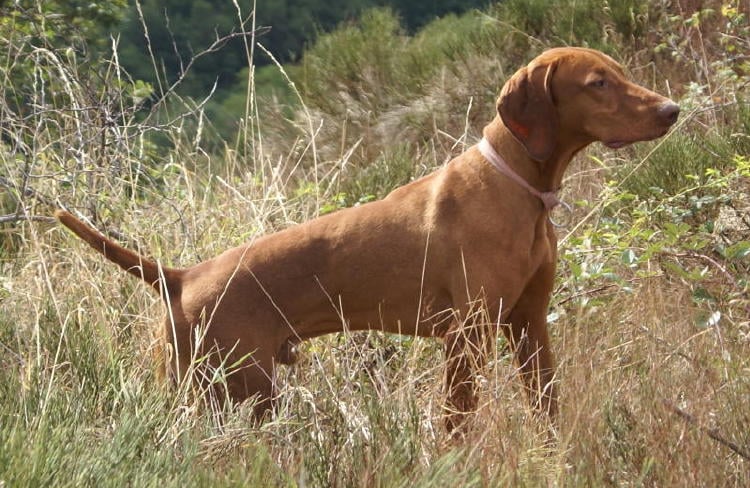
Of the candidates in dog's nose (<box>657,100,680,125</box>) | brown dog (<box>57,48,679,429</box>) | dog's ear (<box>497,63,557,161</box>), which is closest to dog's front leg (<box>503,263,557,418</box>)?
brown dog (<box>57,48,679,429</box>)

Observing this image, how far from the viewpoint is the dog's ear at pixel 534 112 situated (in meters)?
4.19

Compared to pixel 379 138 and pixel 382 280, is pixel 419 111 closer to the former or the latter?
pixel 379 138

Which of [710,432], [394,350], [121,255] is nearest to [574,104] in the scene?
Answer: [394,350]

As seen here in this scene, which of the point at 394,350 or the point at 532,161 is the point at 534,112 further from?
the point at 394,350

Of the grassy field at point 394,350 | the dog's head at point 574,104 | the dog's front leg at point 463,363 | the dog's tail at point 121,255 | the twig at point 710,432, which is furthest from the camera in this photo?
the dog's tail at point 121,255

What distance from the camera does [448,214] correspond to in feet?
14.0

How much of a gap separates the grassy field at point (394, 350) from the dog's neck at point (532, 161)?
1.12 feet

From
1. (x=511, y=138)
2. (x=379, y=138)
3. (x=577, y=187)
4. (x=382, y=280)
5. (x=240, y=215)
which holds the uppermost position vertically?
(x=511, y=138)

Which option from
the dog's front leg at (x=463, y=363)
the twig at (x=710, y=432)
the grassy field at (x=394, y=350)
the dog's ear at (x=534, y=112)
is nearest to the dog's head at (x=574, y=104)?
the dog's ear at (x=534, y=112)

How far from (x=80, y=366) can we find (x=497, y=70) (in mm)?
5574

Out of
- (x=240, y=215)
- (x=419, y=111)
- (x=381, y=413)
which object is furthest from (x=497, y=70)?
(x=381, y=413)

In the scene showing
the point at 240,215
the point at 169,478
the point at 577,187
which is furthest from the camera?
the point at 577,187

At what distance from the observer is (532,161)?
4.25 metres

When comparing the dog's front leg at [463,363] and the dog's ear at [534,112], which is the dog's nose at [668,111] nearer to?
the dog's ear at [534,112]
